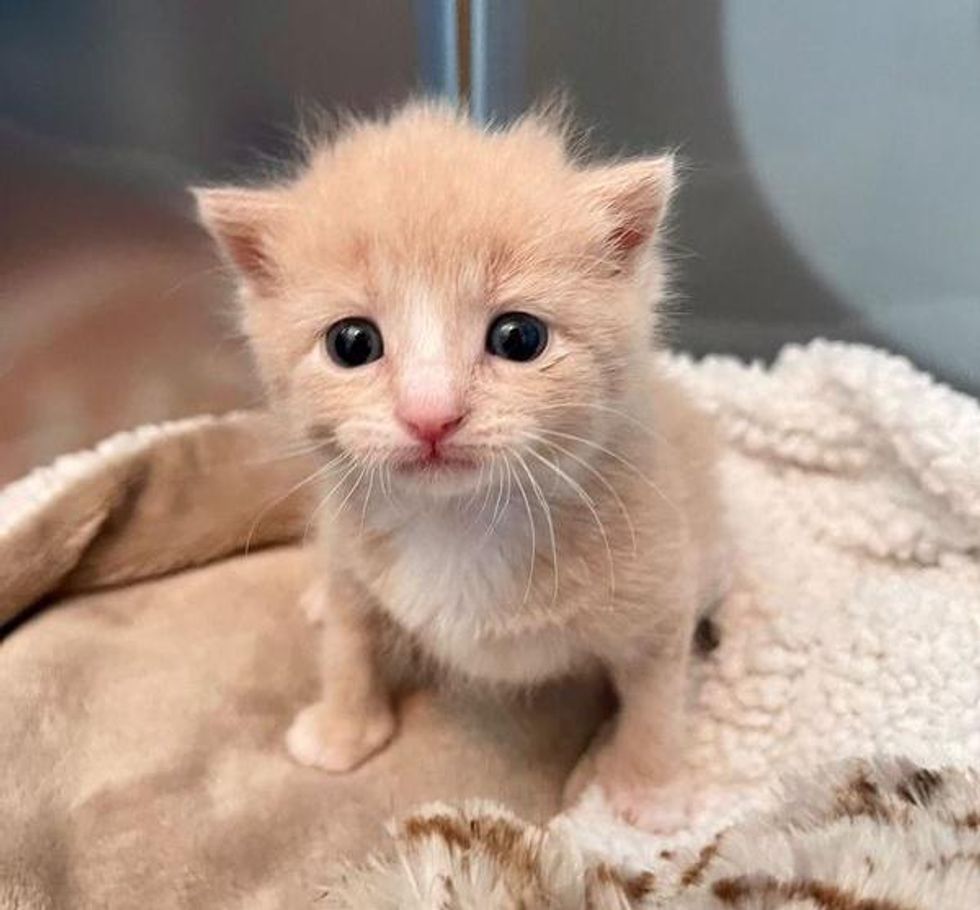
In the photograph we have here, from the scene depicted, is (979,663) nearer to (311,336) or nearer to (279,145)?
(311,336)

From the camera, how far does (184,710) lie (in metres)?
1.43

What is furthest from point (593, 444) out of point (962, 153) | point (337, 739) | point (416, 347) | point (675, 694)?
point (962, 153)

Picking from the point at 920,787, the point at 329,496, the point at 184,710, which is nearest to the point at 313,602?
the point at 184,710

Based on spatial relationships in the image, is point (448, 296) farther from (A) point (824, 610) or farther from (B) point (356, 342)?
(A) point (824, 610)

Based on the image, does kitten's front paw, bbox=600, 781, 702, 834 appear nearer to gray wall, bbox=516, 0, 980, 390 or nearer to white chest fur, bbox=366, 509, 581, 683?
white chest fur, bbox=366, 509, 581, 683

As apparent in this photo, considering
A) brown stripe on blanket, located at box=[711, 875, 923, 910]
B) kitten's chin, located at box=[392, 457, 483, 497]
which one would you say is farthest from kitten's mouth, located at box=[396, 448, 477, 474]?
brown stripe on blanket, located at box=[711, 875, 923, 910]

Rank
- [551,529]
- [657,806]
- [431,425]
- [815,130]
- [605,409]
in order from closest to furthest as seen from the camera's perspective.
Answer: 1. [431,425]
2. [605,409]
3. [551,529]
4. [657,806]
5. [815,130]

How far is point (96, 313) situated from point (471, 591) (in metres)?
0.72

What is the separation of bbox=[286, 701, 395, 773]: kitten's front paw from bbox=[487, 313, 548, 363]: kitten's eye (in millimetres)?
557

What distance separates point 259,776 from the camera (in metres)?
1.36

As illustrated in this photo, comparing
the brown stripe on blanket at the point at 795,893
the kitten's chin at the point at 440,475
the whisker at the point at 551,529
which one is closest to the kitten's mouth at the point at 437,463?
the kitten's chin at the point at 440,475

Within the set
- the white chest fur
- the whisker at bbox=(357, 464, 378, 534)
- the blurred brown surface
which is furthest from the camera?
the blurred brown surface

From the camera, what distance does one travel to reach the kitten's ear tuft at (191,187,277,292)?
1.07 metres

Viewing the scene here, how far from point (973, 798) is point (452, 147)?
2.24 feet
